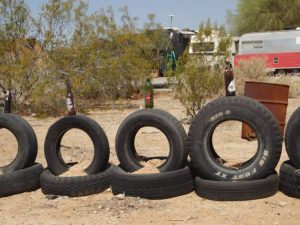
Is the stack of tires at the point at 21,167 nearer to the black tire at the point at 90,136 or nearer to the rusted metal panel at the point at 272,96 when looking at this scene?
the black tire at the point at 90,136

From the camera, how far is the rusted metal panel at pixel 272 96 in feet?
28.1

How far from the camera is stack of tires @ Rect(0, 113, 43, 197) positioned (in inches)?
252

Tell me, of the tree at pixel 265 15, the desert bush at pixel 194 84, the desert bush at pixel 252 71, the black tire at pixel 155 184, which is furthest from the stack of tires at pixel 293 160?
the tree at pixel 265 15

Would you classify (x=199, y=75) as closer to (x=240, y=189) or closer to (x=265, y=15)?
(x=240, y=189)

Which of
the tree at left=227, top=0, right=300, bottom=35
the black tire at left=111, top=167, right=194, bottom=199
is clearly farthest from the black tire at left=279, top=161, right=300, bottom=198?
the tree at left=227, top=0, right=300, bottom=35

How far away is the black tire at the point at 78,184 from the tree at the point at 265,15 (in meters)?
→ 38.1

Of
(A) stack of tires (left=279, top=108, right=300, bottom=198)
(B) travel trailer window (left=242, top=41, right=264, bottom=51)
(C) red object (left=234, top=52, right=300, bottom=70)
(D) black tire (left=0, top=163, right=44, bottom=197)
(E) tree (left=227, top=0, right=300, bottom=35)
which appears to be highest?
(E) tree (left=227, top=0, right=300, bottom=35)

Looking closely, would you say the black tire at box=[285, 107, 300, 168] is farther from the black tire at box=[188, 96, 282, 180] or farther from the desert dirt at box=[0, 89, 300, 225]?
the desert dirt at box=[0, 89, 300, 225]

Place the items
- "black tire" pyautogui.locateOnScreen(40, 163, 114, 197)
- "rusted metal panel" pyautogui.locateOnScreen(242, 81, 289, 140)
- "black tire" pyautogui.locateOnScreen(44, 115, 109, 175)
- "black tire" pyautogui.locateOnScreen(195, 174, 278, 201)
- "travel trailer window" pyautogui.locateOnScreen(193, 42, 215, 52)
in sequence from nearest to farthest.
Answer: "black tire" pyautogui.locateOnScreen(195, 174, 278, 201), "black tire" pyautogui.locateOnScreen(40, 163, 114, 197), "black tire" pyautogui.locateOnScreen(44, 115, 109, 175), "rusted metal panel" pyautogui.locateOnScreen(242, 81, 289, 140), "travel trailer window" pyautogui.locateOnScreen(193, 42, 215, 52)

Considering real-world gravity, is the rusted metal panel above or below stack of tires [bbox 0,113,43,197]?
above

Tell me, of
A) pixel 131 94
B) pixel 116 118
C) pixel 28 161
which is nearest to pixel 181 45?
pixel 131 94

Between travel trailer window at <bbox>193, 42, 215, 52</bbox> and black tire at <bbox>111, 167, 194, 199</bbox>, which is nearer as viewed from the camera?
black tire at <bbox>111, 167, 194, 199</bbox>

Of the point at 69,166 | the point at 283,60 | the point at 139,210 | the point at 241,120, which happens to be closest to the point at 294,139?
the point at 241,120

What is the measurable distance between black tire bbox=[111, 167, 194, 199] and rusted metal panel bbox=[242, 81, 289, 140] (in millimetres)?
3111
